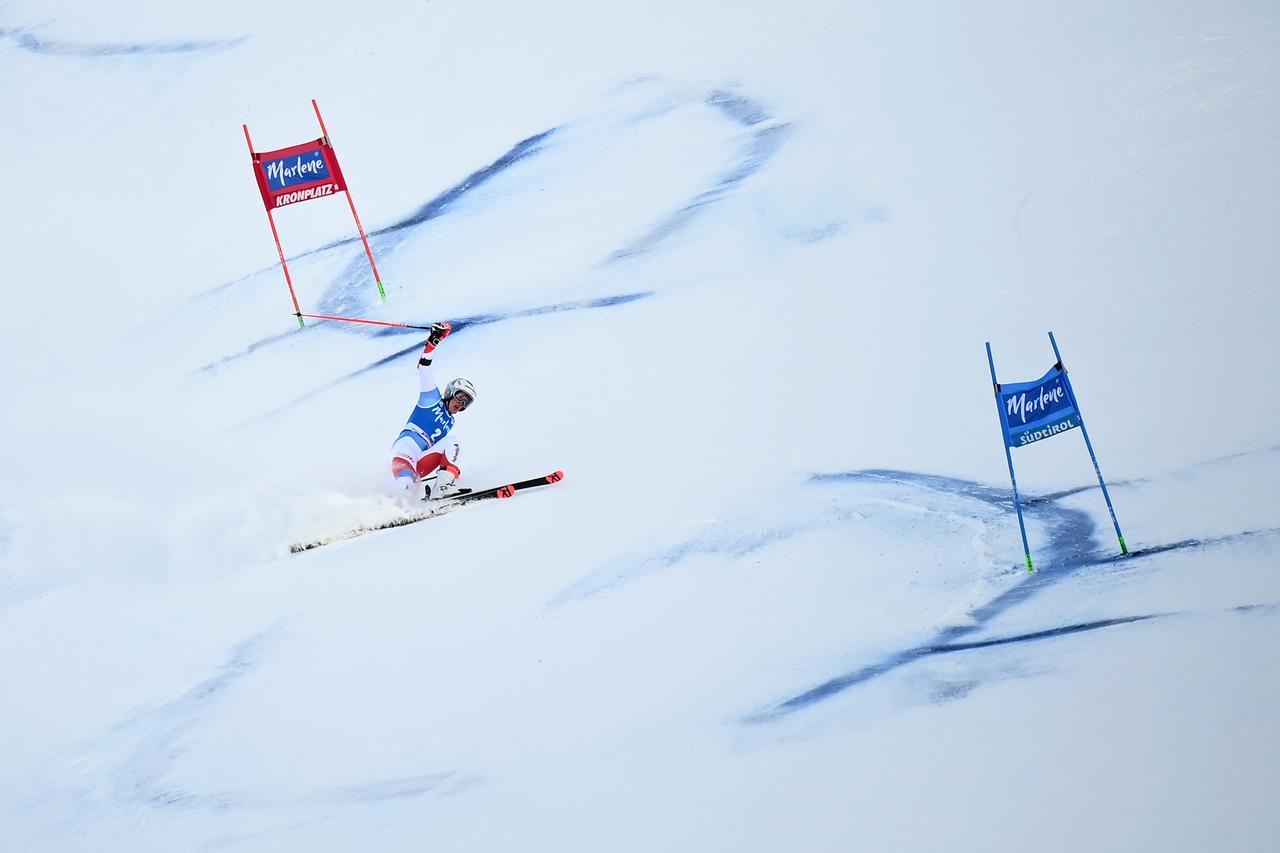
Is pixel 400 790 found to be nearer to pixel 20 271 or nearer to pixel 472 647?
pixel 472 647

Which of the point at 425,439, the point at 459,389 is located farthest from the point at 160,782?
the point at 459,389

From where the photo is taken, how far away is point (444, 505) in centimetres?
712

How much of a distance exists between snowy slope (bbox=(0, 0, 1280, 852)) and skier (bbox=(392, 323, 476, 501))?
0.23m

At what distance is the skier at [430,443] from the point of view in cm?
715

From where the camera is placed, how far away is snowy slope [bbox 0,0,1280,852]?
5.55 metres

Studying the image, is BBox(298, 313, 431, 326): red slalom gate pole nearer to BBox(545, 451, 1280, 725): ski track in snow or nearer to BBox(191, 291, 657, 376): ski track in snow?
BBox(191, 291, 657, 376): ski track in snow

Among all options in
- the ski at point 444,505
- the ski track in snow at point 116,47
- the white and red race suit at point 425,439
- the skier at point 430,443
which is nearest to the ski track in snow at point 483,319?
the skier at point 430,443

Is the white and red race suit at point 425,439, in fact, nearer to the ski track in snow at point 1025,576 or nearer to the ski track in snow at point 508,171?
the ski track in snow at point 508,171

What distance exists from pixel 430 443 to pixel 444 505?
0.39 metres

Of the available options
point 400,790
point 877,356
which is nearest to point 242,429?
point 400,790

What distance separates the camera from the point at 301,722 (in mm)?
5914

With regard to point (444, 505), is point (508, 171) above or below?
above

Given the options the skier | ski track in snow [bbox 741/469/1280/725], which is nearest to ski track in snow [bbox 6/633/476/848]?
the skier

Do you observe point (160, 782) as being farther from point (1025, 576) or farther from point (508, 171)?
point (508, 171)
